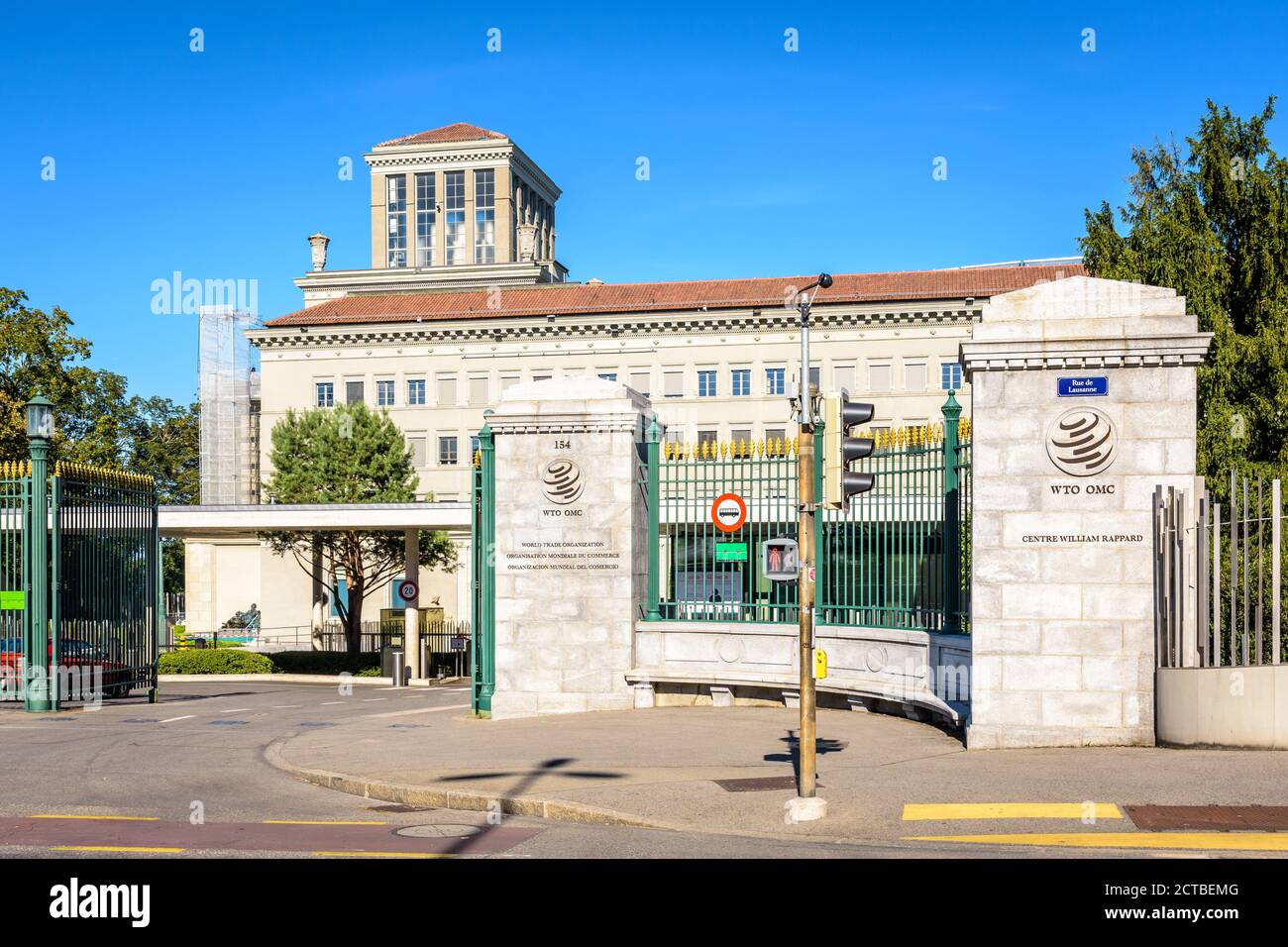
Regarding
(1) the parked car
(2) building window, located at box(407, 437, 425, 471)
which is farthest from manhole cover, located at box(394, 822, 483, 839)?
(2) building window, located at box(407, 437, 425, 471)

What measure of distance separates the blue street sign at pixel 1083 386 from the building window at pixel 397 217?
82546mm

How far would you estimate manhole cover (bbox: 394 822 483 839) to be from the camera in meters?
10.7

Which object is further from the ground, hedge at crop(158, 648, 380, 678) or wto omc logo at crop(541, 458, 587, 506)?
wto omc logo at crop(541, 458, 587, 506)

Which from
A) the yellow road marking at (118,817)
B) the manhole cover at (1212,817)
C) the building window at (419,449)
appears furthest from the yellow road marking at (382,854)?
the building window at (419,449)

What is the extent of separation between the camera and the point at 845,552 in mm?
18484

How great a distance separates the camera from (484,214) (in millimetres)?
93312

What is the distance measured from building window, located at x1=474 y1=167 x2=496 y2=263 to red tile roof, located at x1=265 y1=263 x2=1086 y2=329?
12646 millimetres

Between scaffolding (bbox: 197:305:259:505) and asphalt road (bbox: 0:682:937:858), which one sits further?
scaffolding (bbox: 197:305:259:505)

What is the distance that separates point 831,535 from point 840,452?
772 centimetres

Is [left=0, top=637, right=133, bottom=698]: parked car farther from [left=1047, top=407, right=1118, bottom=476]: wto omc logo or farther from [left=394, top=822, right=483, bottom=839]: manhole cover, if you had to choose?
[left=1047, top=407, right=1118, bottom=476]: wto omc logo

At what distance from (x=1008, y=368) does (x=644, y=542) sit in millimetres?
7306

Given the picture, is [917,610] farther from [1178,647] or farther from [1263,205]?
[1263,205]

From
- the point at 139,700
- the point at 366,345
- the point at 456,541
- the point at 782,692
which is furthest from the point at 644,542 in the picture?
the point at 366,345

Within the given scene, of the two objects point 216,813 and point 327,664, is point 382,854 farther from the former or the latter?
point 327,664
